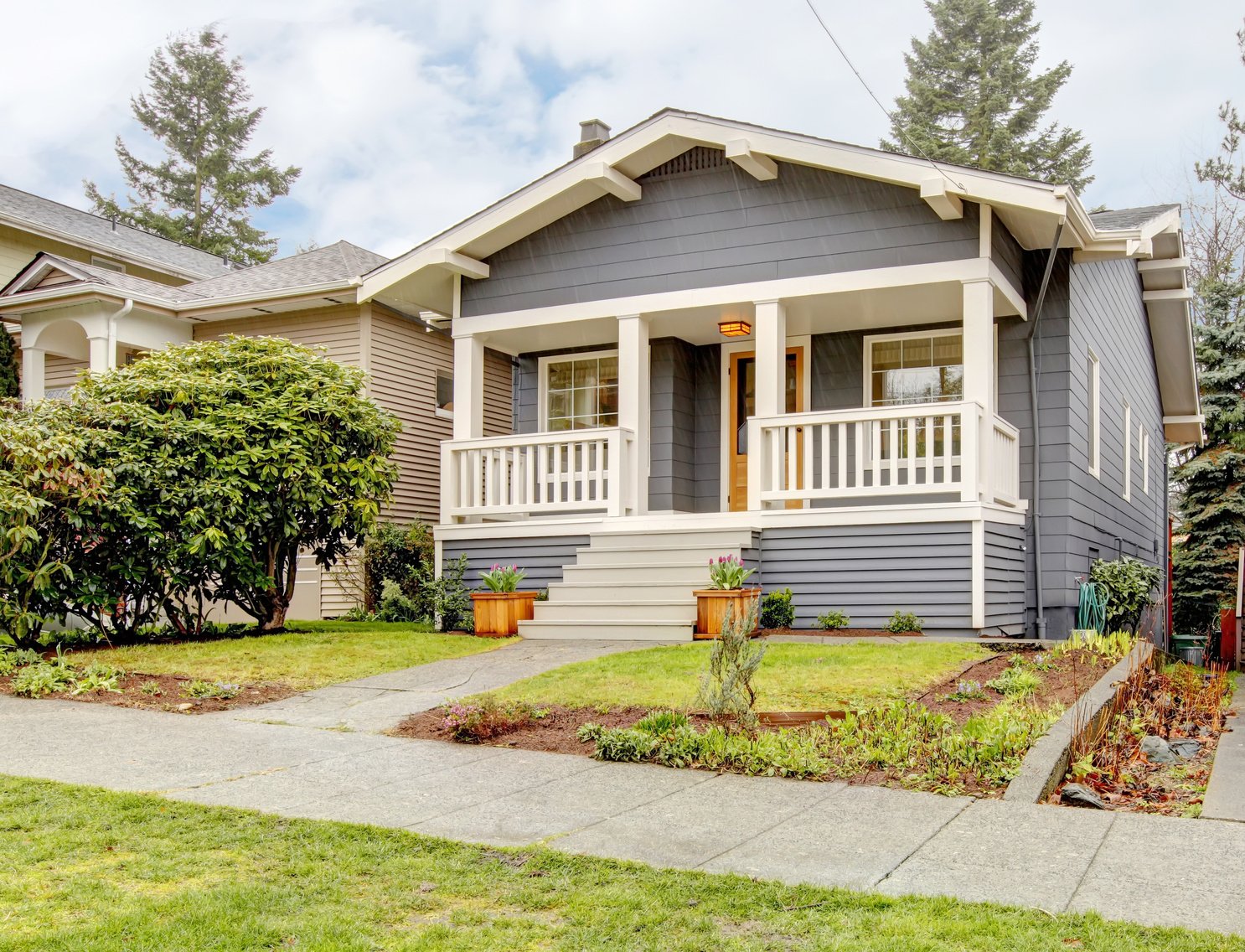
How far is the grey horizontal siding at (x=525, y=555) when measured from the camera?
11.6m

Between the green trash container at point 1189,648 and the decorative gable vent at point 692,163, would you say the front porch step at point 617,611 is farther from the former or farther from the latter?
the green trash container at point 1189,648

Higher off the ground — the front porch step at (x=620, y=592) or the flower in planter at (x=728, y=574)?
the flower in planter at (x=728, y=574)

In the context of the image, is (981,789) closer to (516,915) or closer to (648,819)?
(648,819)

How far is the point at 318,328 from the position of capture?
1533 centimetres

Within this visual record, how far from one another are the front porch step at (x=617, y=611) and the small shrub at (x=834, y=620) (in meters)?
1.20

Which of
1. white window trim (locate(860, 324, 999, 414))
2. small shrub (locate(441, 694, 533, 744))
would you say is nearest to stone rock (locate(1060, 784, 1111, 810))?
small shrub (locate(441, 694, 533, 744))

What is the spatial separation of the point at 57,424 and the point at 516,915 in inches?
301

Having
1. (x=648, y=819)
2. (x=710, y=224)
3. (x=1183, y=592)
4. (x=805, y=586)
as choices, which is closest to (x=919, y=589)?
(x=805, y=586)

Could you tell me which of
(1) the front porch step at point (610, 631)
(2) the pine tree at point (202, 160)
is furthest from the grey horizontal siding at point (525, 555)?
(2) the pine tree at point (202, 160)

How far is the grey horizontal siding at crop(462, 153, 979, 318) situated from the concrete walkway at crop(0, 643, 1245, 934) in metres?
6.75

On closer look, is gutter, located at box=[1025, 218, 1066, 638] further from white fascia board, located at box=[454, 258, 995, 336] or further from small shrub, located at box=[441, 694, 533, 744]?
small shrub, located at box=[441, 694, 533, 744]

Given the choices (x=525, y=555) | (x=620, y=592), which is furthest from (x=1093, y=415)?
(x=525, y=555)

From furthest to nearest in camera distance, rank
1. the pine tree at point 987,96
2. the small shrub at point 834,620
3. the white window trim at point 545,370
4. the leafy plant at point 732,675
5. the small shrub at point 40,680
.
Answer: the pine tree at point 987,96, the white window trim at point 545,370, the small shrub at point 834,620, the small shrub at point 40,680, the leafy plant at point 732,675

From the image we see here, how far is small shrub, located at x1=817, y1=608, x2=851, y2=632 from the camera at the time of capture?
33.7 ft
